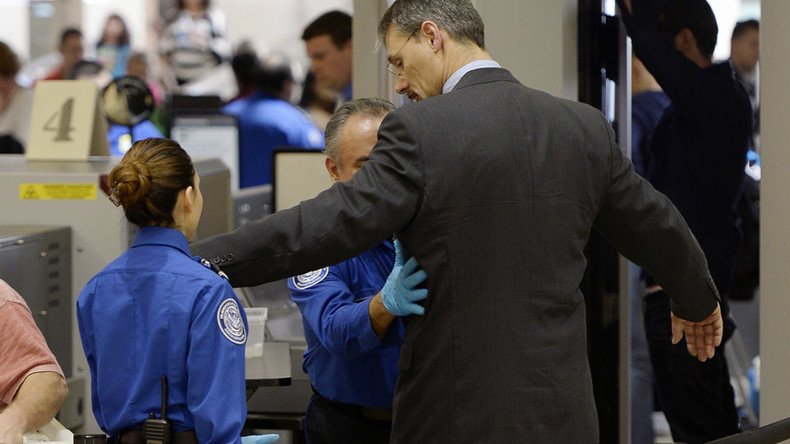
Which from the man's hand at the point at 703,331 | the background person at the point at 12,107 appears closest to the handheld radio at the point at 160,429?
the man's hand at the point at 703,331

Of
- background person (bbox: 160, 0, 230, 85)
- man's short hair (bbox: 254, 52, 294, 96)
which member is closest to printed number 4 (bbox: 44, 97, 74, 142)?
man's short hair (bbox: 254, 52, 294, 96)

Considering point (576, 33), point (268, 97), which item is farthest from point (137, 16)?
point (576, 33)

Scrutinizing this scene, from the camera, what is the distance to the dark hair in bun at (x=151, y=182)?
6.42 ft

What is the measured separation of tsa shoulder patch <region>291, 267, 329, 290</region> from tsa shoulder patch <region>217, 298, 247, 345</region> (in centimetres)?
41

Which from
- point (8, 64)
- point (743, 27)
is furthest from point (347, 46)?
point (743, 27)

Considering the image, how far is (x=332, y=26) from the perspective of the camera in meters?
6.12

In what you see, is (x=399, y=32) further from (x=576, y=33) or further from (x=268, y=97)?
(x=268, y=97)

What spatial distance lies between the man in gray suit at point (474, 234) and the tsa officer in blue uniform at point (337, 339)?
34cm

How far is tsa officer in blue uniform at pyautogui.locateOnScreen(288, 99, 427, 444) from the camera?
234 centimetres

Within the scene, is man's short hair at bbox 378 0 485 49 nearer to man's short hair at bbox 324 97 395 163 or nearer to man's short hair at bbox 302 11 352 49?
man's short hair at bbox 324 97 395 163

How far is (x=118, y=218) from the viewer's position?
10.2ft

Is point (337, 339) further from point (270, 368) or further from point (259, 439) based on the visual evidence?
point (270, 368)

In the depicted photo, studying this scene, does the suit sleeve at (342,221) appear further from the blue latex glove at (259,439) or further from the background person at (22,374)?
the background person at (22,374)

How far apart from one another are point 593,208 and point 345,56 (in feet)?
14.9
